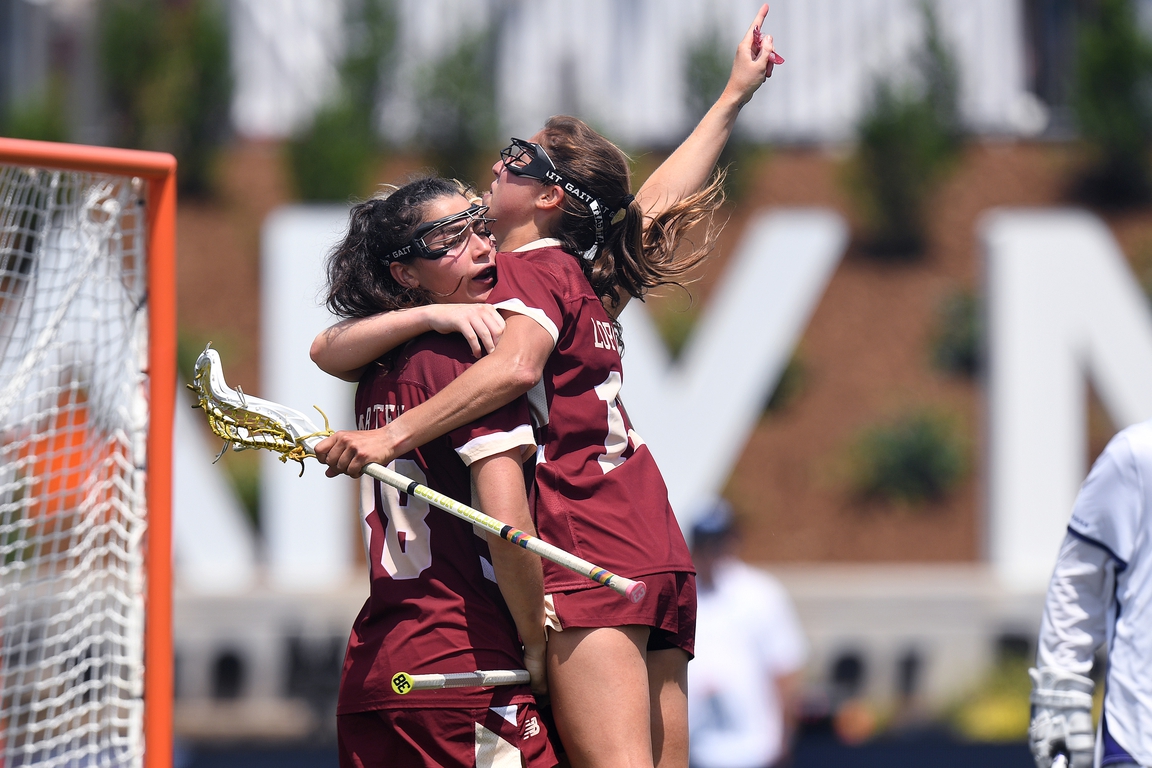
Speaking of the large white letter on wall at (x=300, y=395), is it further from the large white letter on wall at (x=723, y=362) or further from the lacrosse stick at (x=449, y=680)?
the lacrosse stick at (x=449, y=680)

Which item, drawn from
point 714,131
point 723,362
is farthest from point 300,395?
point 714,131

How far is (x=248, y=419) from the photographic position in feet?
8.02

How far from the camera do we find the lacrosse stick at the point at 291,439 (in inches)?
82.5

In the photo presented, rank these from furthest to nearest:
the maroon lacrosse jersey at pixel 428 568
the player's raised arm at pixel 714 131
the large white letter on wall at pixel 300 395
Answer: the large white letter on wall at pixel 300 395, the player's raised arm at pixel 714 131, the maroon lacrosse jersey at pixel 428 568

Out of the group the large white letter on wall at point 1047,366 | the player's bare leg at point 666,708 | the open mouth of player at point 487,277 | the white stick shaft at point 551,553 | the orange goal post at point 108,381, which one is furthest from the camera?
the large white letter on wall at point 1047,366

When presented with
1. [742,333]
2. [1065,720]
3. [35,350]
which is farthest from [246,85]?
[1065,720]

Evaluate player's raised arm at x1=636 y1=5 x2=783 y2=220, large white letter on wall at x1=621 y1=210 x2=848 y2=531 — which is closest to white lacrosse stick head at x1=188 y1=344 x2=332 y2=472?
player's raised arm at x1=636 y1=5 x2=783 y2=220

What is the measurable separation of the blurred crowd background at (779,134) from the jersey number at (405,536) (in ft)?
34.4

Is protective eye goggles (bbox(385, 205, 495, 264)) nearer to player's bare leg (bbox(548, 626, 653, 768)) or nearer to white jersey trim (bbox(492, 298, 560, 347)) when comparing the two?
white jersey trim (bbox(492, 298, 560, 347))

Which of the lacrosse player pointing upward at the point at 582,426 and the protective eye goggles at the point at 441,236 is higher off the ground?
the protective eye goggles at the point at 441,236

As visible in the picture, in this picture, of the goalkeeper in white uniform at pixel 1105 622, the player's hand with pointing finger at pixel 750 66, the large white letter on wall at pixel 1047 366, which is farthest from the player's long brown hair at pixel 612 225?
the large white letter on wall at pixel 1047 366

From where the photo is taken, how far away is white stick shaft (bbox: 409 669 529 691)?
84.9 inches

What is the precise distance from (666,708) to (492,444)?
63 cm

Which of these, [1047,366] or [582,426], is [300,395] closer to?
[1047,366]
